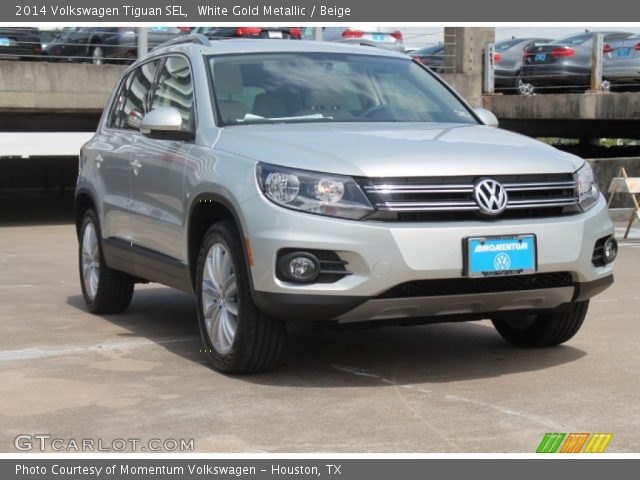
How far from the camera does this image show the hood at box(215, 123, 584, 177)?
20.7 feet

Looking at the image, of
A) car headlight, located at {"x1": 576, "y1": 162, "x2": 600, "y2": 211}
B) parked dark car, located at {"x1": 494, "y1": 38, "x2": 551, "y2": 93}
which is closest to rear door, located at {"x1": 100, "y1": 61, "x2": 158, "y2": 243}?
car headlight, located at {"x1": 576, "y1": 162, "x2": 600, "y2": 211}

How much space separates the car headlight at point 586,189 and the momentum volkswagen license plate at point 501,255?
54 cm

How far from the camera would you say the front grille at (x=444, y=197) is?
20.4 feet

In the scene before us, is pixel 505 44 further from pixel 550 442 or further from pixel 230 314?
pixel 550 442

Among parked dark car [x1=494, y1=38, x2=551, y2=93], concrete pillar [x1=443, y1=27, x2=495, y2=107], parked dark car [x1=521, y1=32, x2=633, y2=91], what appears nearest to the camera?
concrete pillar [x1=443, y1=27, x2=495, y2=107]

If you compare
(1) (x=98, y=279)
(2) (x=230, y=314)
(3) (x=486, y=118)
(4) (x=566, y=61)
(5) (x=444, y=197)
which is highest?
(3) (x=486, y=118)

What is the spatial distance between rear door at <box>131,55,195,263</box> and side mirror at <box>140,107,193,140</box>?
0.04m

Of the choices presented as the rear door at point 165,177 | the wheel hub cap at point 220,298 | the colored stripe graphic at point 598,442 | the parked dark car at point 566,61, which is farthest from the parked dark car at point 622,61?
the colored stripe graphic at point 598,442

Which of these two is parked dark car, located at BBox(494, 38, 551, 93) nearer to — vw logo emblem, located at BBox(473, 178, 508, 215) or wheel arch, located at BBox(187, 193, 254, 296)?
wheel arch, located at BBox(187, 193, 254, 296)

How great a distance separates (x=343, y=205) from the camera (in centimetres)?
623

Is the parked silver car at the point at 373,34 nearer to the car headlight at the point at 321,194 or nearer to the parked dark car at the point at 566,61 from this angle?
the parked dark car at the point at 566,61

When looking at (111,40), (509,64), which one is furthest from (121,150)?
(509,64)

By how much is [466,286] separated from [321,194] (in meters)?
0.85

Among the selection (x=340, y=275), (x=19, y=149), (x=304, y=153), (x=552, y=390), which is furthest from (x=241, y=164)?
(x=19, y=149)
